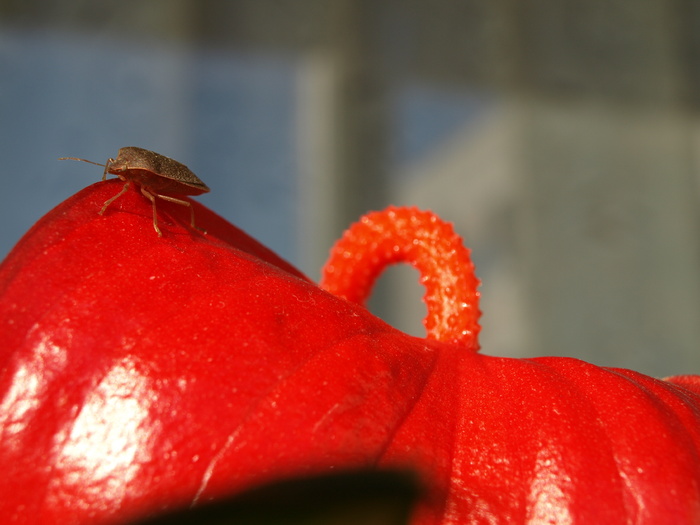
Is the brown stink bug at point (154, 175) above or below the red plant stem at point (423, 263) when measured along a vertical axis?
above

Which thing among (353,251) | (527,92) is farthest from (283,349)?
(527,92)

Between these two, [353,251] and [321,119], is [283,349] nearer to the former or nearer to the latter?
[353,251]

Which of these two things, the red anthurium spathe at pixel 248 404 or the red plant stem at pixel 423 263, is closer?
the red anthurium spathe at pixel 248 404
